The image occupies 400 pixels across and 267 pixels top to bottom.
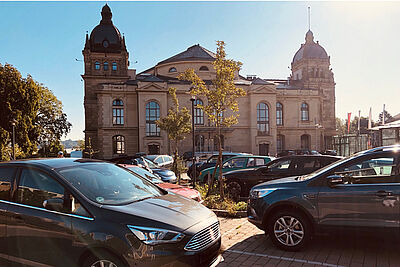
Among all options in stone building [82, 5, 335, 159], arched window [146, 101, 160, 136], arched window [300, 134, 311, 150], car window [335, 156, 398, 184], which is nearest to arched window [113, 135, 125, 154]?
stone building [82, 5, 335, 159]

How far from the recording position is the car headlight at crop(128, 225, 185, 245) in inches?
125

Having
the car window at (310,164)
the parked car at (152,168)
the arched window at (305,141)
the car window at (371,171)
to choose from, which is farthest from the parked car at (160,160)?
the arched window at (305,141)

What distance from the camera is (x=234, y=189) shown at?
1002 cm

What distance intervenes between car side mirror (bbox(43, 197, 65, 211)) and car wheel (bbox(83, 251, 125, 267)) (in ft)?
2.25

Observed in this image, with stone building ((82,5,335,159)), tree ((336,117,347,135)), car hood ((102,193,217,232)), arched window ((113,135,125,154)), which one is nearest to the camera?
car hood ((102,193,217,232))

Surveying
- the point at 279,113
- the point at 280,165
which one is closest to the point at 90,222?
the point at 280,165

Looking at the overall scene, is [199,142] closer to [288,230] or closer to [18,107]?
[18,107]

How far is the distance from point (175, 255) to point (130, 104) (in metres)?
45.8

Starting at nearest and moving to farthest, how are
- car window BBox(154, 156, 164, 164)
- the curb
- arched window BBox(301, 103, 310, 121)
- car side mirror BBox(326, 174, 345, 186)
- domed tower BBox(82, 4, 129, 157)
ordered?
car side mirror BBox(326, 174, 345, 186), the curb, car window BBox(154, 156, 164, 164), arched window BBox(301, 103, 310, 121), domed tower BBox(82, 4, 129, 157)

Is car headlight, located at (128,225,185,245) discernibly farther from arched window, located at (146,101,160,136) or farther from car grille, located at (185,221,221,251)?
arched window, located at (146,101,160,136)

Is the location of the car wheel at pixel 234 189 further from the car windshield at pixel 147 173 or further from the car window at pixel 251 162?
the car window at pixel 251 162

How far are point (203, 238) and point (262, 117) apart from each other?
160ft

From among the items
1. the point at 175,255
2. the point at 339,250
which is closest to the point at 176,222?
the point at 175,255

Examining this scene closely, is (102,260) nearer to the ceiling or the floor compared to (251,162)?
nearer to the floor
